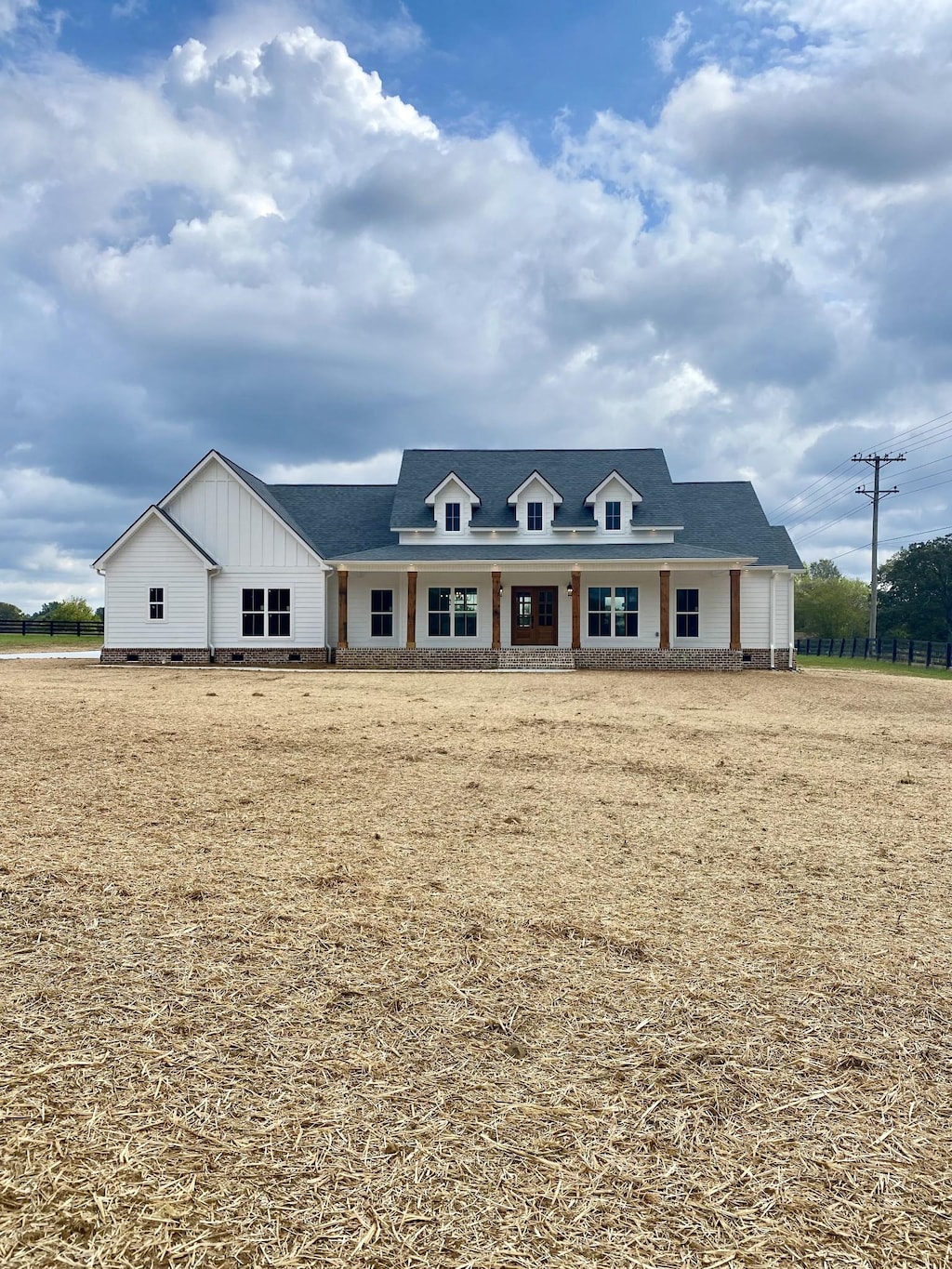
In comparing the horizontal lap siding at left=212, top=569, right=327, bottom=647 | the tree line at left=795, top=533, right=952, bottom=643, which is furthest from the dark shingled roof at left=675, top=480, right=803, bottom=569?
the tree line at left=795, top=533, right=952, bottom=643

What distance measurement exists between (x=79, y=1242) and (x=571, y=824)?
3.98 meters

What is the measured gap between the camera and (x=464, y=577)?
27297 millimetres

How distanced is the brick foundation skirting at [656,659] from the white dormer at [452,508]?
6.80m

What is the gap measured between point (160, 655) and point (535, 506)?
14.3 m

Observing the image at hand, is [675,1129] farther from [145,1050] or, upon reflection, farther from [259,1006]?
[145,1050]

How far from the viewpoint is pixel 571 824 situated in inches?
212

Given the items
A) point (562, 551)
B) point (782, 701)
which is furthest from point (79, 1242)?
point (562, 551)

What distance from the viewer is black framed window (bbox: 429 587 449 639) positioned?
2750cm

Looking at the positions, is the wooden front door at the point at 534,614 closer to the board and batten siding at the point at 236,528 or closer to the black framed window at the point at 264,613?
the board and batten siding at the point at 236,528

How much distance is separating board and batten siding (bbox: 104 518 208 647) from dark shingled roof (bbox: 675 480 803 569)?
17956 mm

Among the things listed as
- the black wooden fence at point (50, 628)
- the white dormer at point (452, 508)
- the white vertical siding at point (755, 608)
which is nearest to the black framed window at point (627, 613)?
the white vertical siding at point (755, 608)

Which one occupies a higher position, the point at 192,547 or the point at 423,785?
the point at 192,547

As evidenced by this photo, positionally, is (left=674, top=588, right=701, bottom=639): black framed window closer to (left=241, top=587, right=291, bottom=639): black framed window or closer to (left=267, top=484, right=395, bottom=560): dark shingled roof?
(left=267, top=484, right=395, bottom=560): dark shingled roof

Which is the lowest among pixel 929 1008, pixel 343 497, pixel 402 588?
pixel 929 1008
